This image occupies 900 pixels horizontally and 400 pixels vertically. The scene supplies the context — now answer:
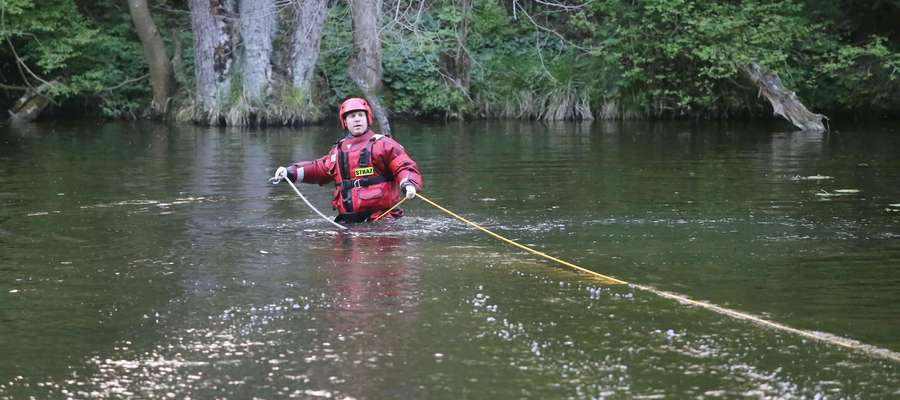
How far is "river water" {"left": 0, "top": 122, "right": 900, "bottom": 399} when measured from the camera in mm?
6875

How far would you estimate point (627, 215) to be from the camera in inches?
526

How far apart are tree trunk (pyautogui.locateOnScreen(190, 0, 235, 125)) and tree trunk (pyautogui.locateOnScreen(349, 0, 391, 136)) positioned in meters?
3.10

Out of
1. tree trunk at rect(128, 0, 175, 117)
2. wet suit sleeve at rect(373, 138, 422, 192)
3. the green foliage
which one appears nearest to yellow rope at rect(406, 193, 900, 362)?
wet suit sleeve at rect(373, 138, 422, 192)

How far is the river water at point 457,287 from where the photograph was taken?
271 inches

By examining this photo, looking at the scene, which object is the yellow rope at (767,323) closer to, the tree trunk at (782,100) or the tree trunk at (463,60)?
the tree trunk at (782,100)

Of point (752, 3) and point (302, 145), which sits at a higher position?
point (752, 3)

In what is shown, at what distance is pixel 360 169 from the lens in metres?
12.6

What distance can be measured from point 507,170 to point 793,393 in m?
12.6

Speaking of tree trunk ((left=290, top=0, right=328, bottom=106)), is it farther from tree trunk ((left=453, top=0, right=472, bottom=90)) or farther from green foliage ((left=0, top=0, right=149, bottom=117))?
green foliage ((left=0, top=0, right=149, bottom=117))

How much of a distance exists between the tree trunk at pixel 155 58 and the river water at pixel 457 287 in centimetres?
1564

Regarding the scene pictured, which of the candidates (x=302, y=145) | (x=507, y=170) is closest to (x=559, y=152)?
(x=507, y=170)

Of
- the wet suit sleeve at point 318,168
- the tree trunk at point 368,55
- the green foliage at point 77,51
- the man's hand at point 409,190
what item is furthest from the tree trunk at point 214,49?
the man's hand at point 409,190

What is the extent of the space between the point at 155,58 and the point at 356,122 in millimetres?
22644

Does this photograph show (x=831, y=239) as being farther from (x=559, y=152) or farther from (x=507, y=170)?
(x=559, y=152)
